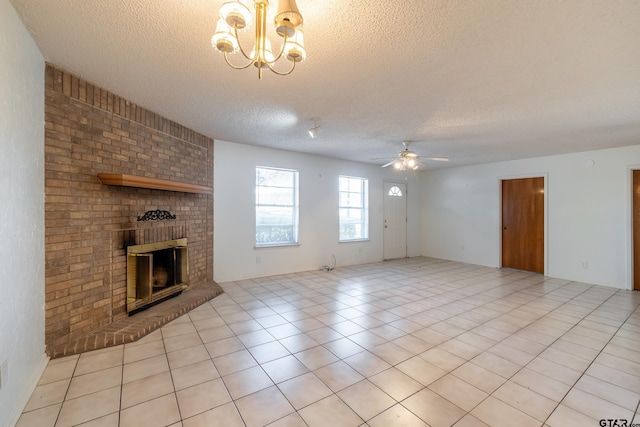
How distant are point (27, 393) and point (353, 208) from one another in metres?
5.83

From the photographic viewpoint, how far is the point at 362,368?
2318mm

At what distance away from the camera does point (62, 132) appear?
2443mm

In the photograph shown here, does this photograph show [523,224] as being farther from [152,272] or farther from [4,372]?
[4,372]

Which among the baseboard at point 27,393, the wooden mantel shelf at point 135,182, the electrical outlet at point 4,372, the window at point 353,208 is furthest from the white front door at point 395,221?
the electrical outlet at point 4,372

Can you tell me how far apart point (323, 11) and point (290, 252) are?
451cm

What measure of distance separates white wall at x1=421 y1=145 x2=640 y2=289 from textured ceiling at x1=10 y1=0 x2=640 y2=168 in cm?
122

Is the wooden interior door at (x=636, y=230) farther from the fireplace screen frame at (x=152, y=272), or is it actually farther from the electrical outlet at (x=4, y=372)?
the electrical outlet at (x=4, y=372)

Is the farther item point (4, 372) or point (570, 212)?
point (570, 212)

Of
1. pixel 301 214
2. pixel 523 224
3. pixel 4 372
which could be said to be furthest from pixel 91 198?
pixel 523 224

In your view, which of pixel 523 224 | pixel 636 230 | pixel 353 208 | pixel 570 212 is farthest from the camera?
pixel 353 208

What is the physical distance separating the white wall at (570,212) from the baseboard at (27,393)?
764 cm

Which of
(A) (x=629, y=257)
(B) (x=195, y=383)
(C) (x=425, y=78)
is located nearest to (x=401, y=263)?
(A) (x=629, y=257)

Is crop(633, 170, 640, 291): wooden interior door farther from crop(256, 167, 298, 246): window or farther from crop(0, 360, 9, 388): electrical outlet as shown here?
crop(0, 360, 9, 388): electrical outlet

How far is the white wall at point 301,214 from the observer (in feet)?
15.9
